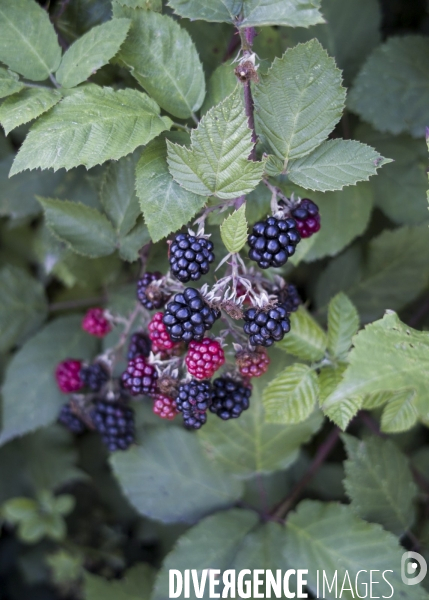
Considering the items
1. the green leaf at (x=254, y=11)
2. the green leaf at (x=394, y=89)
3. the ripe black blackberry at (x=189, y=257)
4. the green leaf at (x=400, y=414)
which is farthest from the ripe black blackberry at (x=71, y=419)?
the green leaf at (x=394, y=89)

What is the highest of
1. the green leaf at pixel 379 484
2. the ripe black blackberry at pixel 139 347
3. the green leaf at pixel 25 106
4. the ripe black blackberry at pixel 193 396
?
the green leaf at pixel 25 106

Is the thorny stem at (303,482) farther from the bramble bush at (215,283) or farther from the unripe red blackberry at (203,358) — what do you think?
the unripe red blackberry at (203,358)

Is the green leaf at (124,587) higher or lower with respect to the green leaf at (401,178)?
lower

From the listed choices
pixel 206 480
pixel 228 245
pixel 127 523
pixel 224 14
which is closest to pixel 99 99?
pixel 224 14

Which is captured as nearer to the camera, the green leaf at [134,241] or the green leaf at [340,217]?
the green leaf at [134,241]

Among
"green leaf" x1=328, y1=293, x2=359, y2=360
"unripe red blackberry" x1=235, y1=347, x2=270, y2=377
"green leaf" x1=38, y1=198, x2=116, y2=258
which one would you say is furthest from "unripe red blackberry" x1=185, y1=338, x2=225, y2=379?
"green leaf" x1=38, y1=198, x2=116, y2=258

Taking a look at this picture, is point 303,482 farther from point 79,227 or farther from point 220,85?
point 220,85

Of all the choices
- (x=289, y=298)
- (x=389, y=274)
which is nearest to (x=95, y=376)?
(x=289, y=298)
